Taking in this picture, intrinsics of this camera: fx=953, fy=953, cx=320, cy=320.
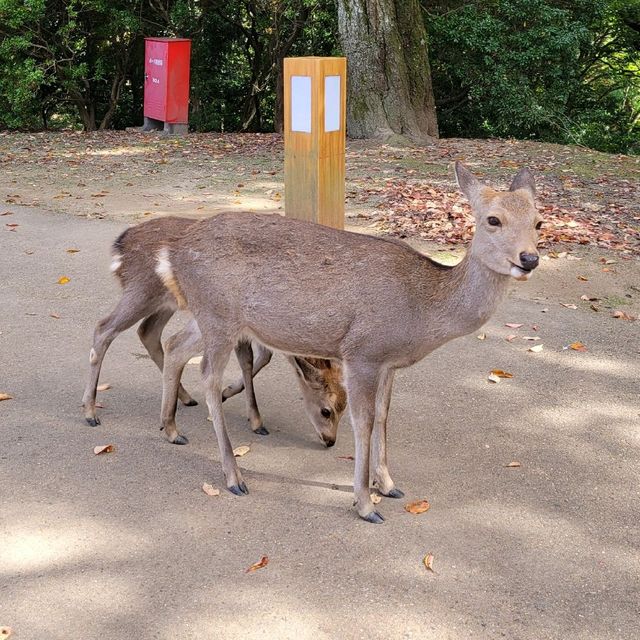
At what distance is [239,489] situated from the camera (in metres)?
4.95

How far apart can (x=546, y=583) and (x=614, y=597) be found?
0.29 m

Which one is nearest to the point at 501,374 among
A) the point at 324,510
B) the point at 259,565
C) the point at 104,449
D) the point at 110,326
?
the point at 324,510

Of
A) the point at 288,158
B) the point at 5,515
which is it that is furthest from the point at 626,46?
Result: the point at 5,515

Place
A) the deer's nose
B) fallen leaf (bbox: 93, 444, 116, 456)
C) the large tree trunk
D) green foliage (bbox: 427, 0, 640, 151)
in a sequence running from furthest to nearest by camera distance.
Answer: green foliage (bbox: 427, 0, 640, 151)
the large tree trunk
fallen leaf (bbox: 93, 444, 116, 456)
the deer's nose

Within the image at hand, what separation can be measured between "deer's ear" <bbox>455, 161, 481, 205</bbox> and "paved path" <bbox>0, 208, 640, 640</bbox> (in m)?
1.55

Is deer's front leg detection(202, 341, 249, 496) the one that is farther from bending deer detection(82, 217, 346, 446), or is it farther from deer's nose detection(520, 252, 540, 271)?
deer's nose detection(520, 252, 540, 271)

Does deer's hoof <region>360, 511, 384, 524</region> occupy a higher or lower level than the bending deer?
lower

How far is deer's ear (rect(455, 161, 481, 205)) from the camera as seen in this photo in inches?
184

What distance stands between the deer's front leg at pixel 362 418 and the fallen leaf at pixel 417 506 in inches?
7.3

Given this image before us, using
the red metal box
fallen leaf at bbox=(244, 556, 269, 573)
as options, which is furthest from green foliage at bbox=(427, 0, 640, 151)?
fallen leaf at bbox=(244, 556, 269, 573)

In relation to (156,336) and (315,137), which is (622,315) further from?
(156,336)

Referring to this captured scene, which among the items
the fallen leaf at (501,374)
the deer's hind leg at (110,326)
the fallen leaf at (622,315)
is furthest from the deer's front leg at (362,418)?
the fallen leaf at (622,315)

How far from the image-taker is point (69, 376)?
648 cm

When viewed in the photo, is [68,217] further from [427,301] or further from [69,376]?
[427,301]
